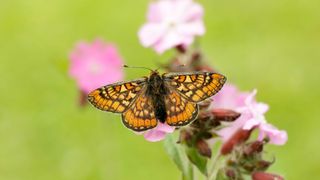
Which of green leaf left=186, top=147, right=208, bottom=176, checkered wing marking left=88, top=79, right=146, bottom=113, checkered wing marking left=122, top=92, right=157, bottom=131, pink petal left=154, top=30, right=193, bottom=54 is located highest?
pink petal left=154, top=30, right=193, bottom=54

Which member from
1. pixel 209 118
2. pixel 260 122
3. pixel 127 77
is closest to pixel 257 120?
pixel 260 122

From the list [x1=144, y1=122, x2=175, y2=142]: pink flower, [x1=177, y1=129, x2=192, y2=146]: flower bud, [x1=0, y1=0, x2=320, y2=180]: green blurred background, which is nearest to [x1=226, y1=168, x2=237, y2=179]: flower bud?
[x1=177, y1=129, x2=192, y2=146]: flower bud

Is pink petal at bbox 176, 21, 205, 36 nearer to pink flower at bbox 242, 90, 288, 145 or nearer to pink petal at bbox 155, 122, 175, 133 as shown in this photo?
pink flower at bbox 242, 90, 288, 145

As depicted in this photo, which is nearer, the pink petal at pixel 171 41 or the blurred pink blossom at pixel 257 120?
the blurred pink blossom at pixel 257 120

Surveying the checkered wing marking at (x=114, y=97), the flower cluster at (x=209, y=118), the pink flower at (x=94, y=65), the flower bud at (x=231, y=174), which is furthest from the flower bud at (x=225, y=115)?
the pink flower at (x=94, y=65)

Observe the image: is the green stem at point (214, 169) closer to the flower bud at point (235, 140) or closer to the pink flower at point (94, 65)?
the flower bud at point (235, 140)

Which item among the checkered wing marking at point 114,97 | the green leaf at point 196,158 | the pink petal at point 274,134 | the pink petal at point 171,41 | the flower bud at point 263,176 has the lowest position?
the flower bud at point 263,176
